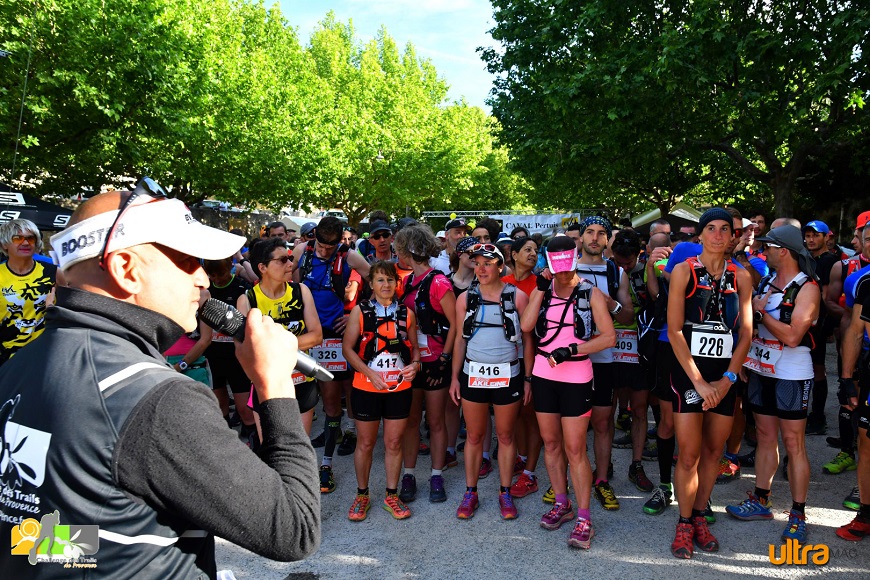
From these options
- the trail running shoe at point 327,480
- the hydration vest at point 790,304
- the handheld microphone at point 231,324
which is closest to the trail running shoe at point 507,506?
the trail running shoe at point 327,480

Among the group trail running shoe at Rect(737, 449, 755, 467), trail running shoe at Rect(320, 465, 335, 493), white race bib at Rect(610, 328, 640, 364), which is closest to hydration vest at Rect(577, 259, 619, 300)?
white race bib at Rect(610, 328, 640, 364)

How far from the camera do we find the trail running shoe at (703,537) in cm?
393

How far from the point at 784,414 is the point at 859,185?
17.2 m

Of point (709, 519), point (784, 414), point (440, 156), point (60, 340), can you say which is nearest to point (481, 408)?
point (709, 519)

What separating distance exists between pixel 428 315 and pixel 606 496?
2094 mm

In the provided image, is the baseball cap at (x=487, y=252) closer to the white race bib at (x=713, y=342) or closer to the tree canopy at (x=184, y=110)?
the white race bib at (x=713, y=342)

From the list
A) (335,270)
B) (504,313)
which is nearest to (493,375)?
(504,313)

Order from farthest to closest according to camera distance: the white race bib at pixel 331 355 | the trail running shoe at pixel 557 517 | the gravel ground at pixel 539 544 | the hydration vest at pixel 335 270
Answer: the hydration vest at pixel 335 270 < the white race bib at pixel 331 355 < the trail running shoe at pixel 557 517 < the gravel ground at pixel 539 544

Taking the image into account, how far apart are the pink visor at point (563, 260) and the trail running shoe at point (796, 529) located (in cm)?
237

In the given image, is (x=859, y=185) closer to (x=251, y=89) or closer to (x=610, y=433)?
(x=610, y=433)

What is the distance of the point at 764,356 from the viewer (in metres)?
4.28

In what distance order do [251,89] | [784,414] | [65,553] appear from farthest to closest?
[251,89]
[784,414]
[65,553]

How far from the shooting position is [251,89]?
1711 centimetres

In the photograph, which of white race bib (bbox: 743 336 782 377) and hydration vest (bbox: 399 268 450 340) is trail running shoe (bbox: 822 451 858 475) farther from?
hydration vest (bbox: 399 268 450 340)
